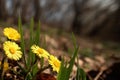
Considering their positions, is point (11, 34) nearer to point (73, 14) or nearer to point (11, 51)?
point (11, 51)

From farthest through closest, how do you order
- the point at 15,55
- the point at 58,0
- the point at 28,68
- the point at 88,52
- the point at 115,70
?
the point at 58,0
the point at 88,52
the point at 115,70
the point at 28,68
the point at 15,55

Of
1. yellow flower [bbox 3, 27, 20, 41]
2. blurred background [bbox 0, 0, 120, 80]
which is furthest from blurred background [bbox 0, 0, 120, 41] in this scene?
yellow flower [bbox 3, 27, 20, 41]

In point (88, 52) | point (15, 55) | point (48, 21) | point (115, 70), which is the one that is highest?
point (15, 55)

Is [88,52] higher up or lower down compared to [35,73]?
lower down

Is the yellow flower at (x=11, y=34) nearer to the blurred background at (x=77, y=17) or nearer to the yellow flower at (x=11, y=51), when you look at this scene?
the yellow flower at (x=11, y=51)

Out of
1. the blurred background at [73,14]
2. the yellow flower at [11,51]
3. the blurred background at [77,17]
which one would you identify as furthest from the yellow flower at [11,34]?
the blurred background at [73,14]

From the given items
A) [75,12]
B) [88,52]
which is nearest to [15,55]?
[88,52]

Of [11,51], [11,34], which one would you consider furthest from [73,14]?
[11,51]

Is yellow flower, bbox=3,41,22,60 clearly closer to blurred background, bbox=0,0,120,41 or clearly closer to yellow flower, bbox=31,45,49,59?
yellow flower, bbox=31,45,49,59

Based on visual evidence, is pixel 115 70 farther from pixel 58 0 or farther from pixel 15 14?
pixel 58 0
